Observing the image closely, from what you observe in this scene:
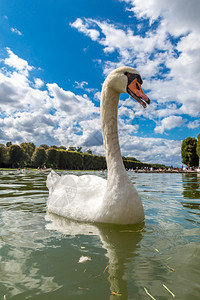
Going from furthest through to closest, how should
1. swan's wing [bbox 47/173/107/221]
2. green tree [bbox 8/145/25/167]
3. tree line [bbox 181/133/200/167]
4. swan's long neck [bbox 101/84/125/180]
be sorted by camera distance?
green tree [bbox 8/145/25/167] → tree line [bbox 181/133/200/167] → swan's long neck [bbox 101/84/125/180] → swan's wing [bbox 47/173/107/221]

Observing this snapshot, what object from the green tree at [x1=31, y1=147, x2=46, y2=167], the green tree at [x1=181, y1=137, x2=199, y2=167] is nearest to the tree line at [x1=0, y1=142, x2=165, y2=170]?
the green tree at [x1=31, y1=147, x2=46, y2=167]

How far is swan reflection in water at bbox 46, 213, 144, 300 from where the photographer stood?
93.0 inches

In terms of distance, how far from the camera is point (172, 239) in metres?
3.69

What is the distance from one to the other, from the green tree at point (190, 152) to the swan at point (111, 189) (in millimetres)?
71383

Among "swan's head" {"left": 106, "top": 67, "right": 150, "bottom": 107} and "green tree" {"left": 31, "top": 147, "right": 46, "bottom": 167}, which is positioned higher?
"green tree" {"left": 31, "top": 147, "right": 46, "bottom": 167}

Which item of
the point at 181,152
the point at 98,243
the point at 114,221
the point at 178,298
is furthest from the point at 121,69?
the point at 181,152

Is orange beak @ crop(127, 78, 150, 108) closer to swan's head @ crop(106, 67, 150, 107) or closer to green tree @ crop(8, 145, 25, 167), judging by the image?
swan's head @ crop(106, 67, 150, 107)

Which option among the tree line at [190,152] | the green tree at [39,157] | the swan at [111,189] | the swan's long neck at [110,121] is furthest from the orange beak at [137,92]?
the green tree at [39,157]

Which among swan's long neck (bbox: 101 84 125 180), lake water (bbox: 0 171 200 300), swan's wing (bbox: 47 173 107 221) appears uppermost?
swan's long neck (bbox: 101 84 125 180)

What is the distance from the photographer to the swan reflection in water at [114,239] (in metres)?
2.36

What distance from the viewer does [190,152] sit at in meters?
71.3

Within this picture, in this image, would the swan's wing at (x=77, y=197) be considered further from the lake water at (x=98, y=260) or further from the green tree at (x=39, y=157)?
the green tree at (x=39, y=157)

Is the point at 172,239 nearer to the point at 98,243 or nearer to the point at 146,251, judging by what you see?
the point at 146,251

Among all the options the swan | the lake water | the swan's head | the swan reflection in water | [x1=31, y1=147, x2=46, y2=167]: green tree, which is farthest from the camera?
[x1=31, y1=147, x2=46, y2=167]: green tree
